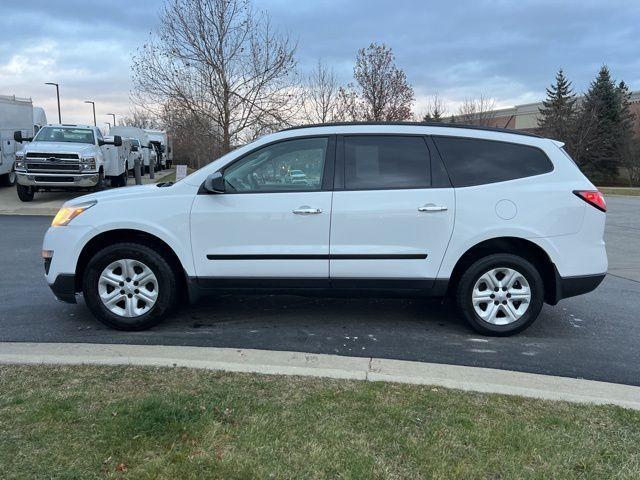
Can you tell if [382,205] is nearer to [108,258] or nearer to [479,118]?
[108,258]

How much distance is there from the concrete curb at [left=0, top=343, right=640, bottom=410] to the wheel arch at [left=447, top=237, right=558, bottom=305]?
1069 millimetres

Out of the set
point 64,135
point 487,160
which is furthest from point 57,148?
point 487,160

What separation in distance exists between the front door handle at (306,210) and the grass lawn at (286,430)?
1.52 m

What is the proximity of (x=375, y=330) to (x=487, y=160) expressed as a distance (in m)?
1.84

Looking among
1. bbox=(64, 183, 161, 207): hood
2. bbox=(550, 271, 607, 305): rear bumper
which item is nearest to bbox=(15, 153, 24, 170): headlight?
bbox=(64, 183, 161, 207): hood

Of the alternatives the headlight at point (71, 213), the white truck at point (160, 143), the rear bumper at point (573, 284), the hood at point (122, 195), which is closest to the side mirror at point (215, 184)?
the hood at point (122, 195)

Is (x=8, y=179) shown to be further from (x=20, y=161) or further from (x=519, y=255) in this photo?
(x=519, y=255)

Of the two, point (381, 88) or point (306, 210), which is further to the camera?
point (381, 88)

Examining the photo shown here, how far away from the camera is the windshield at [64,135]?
600 inches

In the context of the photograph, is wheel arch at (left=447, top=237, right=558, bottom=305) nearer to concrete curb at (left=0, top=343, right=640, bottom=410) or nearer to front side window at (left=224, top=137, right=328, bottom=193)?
concrete curb at (left=0, top=343, right=640, bottom=410)

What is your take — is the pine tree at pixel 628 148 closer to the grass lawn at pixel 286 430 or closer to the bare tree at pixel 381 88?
the bare tree at pixel 381 88

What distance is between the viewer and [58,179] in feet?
48.3

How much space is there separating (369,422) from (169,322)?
269 cm

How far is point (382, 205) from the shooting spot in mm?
4617
